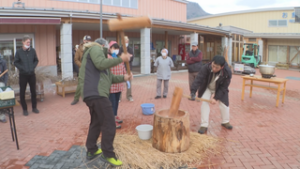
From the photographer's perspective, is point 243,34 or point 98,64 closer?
point 98,64

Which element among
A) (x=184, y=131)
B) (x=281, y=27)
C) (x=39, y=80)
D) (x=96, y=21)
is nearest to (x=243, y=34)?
(x=281, y=27)

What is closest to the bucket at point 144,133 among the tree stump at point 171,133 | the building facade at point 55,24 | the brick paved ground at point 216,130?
the tree stump at point 171,133

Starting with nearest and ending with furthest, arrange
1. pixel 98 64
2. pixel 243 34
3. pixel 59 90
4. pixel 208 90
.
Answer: pixel 98 64
pixel 208 90
pixel 59 90
pixel 243 34

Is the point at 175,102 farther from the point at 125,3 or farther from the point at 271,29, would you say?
the point at 271,29

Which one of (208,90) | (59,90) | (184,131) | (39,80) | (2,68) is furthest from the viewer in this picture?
(59,90)

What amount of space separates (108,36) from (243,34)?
14.4 meters

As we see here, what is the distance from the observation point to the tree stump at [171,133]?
3.94m

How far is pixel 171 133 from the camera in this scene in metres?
3.98

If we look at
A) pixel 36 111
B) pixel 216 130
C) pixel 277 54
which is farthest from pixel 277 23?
pixel 36 111

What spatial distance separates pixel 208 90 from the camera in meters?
5.16

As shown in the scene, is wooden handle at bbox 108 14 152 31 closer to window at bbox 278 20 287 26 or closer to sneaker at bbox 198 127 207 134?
sneaker at bbox 198 127 207 134

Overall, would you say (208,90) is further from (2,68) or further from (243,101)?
(2,68)

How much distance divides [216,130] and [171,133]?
1727 mm

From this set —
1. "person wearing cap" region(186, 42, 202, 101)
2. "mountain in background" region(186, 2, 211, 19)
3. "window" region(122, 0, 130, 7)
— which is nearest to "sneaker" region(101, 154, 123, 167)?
"person wearing cap" region(186, 42, 202, 101)
